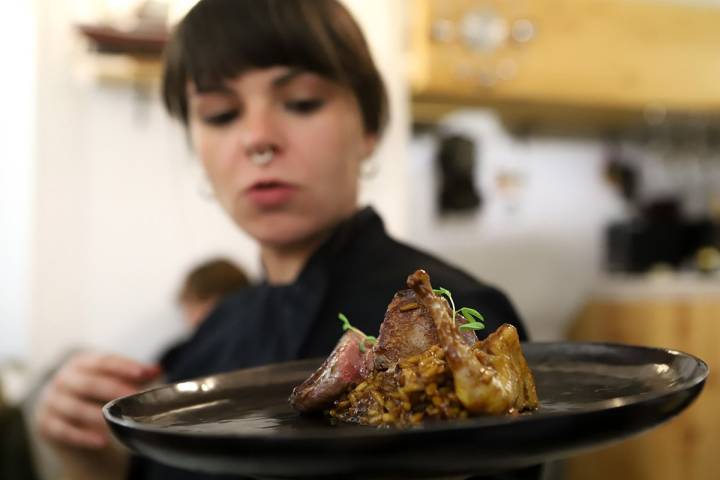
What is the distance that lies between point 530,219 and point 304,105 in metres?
2.48

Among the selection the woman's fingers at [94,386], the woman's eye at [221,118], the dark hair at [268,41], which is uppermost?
the dark hair at [268,41]

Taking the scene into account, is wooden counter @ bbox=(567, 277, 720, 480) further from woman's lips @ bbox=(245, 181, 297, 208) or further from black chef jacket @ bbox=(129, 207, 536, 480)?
woman's lips @ bbox=(245, 181, 297, 208)

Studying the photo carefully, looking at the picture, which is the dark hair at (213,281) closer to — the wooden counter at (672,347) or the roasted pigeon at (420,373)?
the wooden counter at (672,347)

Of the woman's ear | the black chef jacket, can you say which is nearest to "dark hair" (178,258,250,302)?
the black chef jacket

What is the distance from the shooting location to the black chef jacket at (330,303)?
863 millimetres

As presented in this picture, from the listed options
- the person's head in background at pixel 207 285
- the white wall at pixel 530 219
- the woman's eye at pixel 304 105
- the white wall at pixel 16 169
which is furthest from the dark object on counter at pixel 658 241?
the woman's eye at pixel 304 105

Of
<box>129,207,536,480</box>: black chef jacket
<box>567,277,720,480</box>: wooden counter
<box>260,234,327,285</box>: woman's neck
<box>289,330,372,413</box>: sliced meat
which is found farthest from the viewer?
<box>567,277,720,480</box>: wooden counter

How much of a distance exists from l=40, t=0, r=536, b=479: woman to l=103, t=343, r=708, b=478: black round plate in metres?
0.37

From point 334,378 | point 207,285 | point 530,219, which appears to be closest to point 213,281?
point 207,285

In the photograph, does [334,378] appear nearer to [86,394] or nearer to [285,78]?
[285,78]

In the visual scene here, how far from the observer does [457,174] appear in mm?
3203

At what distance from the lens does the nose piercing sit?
39.5 inches

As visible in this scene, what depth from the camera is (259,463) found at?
0.41m

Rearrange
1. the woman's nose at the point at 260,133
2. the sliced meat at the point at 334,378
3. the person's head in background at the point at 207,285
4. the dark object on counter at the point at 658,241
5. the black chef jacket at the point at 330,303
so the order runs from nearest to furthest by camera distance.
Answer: the sliced meat at the point at 334,378 → the black chef jacket at the point at 330,303 → the woman's nose at the point at 260,133 → the person's head in background at the point at 207,285 → the dark object on counter at the point at 658,241
